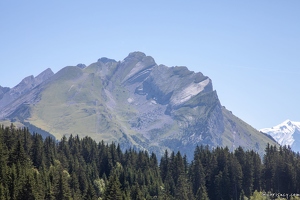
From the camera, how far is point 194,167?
7421 inches

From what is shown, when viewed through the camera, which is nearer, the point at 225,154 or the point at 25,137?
the point at 25,137

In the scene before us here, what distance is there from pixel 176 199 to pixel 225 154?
37967 mm

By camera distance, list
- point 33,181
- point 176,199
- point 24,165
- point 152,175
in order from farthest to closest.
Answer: point 152,175 → point 176,199 → point 24,165 → point 33,181

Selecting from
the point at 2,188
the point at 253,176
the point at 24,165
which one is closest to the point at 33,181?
the point at 2,188

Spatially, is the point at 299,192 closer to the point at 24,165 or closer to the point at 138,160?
the point at 138,160

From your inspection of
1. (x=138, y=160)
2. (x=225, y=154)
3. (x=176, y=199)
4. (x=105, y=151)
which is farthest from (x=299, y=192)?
(x=105, y=151)

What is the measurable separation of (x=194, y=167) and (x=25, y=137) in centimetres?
6388

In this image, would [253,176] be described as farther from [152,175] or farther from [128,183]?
[128,183]

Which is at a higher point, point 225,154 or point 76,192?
point 225,154

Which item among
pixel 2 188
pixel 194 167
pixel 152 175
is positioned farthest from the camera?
pixel 194 167

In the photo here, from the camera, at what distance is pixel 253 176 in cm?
18938

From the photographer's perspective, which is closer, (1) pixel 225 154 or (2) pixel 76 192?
(2) pixel 76 192

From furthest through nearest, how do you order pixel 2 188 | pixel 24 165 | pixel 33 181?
pixel 24 165, pixel 33 181, pixel 2 188

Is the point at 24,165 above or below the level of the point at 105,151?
below
